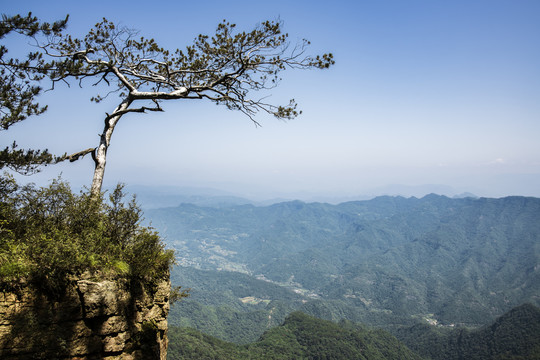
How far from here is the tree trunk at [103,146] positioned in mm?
7047

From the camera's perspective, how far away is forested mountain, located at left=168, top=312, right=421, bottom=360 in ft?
320

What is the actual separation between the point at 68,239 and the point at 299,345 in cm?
14851

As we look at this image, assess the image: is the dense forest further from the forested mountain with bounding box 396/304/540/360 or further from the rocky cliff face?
the rocky cliff face

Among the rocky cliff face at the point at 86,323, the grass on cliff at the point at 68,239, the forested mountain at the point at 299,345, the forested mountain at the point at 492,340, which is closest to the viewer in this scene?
the rocky cliff face at the point at 86,323

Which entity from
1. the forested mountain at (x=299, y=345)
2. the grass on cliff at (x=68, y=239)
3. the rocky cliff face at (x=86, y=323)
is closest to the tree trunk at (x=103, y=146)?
the grass on cliff at (x=68, y=239)

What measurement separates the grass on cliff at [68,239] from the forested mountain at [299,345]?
99878 millimetres

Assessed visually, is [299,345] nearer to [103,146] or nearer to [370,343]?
[370,343]

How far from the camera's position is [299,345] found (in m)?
131

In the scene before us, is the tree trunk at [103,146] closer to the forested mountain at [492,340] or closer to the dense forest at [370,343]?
the dense forest at [370,343]

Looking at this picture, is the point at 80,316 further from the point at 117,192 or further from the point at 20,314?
the point at 117,192

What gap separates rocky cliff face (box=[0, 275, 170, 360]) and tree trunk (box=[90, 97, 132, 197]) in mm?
2658

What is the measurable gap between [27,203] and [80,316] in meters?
2.67

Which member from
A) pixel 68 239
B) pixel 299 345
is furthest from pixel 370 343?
pixel 68 239

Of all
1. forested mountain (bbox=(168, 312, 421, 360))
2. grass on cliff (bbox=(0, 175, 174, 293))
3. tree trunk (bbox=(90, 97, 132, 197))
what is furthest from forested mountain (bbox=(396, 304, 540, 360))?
tree trunk (bbox=(90, 97, 132, 197))
